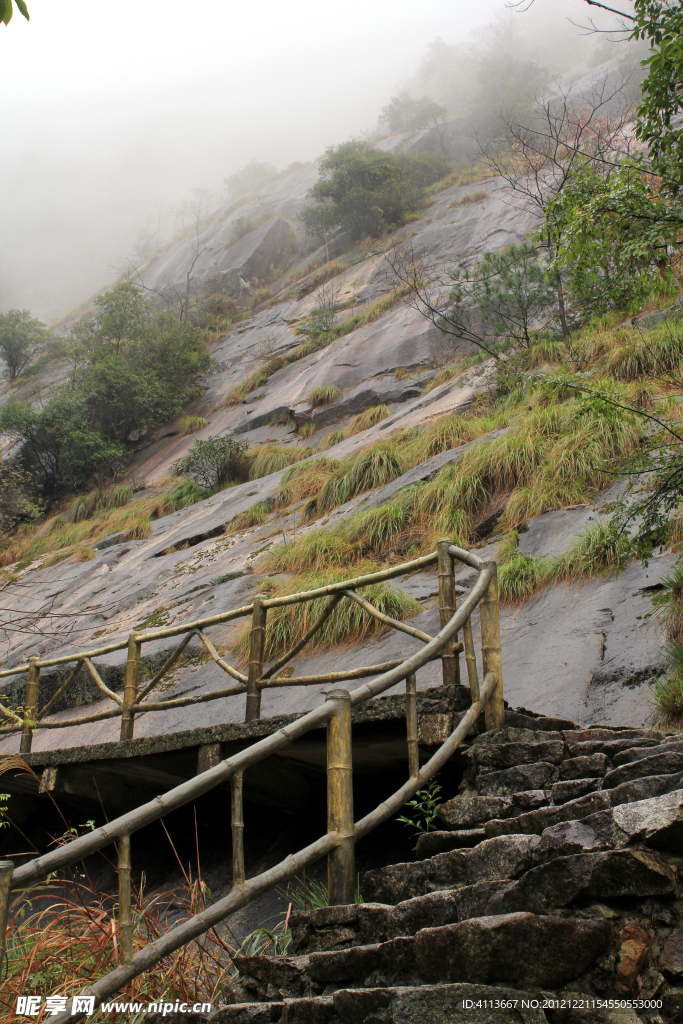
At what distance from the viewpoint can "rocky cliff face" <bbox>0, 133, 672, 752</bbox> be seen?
5555mm

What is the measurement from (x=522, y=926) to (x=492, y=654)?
76.0 inches

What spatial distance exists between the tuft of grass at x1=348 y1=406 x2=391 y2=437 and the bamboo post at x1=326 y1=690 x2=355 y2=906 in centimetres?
1237

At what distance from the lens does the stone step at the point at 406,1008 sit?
1.92 meters

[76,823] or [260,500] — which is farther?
[260,500]

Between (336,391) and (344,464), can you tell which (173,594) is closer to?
(344,464)

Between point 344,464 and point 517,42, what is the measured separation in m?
47.5

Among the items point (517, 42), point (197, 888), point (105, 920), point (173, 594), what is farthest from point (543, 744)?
point (517, 42)

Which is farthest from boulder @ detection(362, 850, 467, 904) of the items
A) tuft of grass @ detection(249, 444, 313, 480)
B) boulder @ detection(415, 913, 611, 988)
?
tuft of grass @ detection(249, 444, 313, 480)

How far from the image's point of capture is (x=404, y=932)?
2.53 metres

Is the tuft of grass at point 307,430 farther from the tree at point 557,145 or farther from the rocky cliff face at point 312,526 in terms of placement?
the tree at point 557,145

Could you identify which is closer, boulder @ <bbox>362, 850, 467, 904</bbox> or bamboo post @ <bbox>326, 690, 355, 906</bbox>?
boulder @ <bbox>362, 850, 467, 904</bbox>

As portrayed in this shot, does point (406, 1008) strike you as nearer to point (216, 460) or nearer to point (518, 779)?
point (518, 779)

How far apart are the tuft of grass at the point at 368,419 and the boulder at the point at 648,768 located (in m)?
12.7

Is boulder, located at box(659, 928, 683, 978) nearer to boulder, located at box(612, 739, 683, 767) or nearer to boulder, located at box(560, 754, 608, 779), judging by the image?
boulder, located at box(612, 739, 683, 767)
